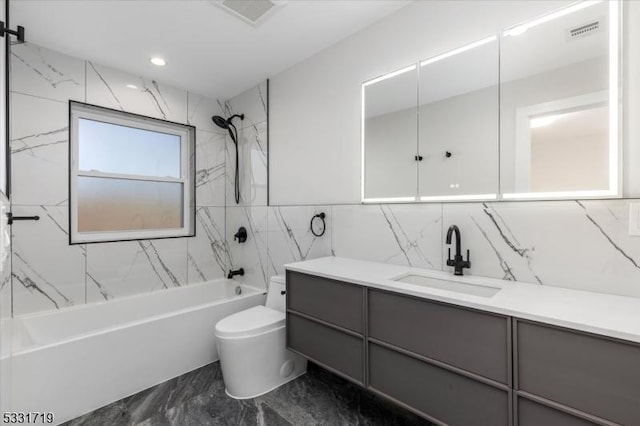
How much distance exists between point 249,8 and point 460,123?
4.93 ft

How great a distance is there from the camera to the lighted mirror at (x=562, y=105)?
1.30 meters

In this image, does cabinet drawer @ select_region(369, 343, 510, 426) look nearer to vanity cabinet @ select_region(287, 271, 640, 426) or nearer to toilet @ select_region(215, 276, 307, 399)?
vanity cabinet @ select_region(287, 271, 640, 426)

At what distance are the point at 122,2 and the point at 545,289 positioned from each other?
2.85m

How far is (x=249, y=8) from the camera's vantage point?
1.92 meters

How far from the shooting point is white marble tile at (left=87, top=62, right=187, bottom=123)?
8.61 feet

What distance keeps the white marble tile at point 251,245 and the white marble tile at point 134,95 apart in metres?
1.19

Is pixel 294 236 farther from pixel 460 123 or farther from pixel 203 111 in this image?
pixel 203 111

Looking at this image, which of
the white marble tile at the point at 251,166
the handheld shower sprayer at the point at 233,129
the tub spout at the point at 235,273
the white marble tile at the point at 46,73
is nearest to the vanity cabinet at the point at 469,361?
the white marble tile at the point at 251,166

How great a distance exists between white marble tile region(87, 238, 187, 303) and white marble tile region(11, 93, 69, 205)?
0.55 m

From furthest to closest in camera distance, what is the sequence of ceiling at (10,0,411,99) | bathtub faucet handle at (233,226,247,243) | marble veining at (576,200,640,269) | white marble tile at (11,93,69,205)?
1. bathtub faucet handle at (233,226,247,243)
2. white marble tile at (11,93,69,205)
3. ceiling at (10,0,411,99)
4. marble veining at (576,200,640,269)

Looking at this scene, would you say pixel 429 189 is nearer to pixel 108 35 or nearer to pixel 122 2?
pixel 122 2

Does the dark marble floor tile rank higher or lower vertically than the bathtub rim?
lower

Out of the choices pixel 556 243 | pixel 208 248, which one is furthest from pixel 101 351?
pixel 556 243

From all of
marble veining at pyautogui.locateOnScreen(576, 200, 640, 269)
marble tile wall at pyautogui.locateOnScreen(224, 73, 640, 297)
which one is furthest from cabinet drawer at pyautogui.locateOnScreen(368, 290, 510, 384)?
marble veining at pyautogui.locateOnScreen(576, 200, 640, 269)
